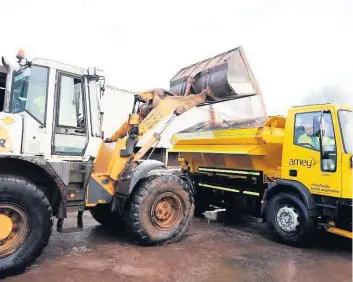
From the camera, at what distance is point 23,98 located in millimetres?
4289

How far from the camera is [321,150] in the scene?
503 cm

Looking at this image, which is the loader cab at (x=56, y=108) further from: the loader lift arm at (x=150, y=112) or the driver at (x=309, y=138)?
the driver at (x=309, y=138)

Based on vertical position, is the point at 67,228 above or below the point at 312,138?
below

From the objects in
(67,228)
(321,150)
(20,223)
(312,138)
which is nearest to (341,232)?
(321,150)

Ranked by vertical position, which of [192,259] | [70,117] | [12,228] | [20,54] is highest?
[20,54]

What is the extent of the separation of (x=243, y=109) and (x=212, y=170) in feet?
4.56

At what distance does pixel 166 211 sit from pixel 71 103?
2.12 m

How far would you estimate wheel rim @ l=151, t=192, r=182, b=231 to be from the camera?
16.8ft

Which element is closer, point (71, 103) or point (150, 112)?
point (71, 103)

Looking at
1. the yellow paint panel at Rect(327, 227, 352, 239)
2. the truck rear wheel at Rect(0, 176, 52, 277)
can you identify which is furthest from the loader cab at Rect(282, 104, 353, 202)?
the truck rear wheel at Rect(0, 176, 52, 277)

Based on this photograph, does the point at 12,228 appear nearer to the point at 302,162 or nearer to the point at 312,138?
the point at 302,162

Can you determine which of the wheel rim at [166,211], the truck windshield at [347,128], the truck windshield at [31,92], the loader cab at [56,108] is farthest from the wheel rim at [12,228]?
the truck windshield at [347,128]

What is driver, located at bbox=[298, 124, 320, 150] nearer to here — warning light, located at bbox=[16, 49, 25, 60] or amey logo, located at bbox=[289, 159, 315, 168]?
amey logo, located at bbox=[289, 159, 315, 168]

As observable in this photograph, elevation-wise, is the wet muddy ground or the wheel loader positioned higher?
the wheel loader
